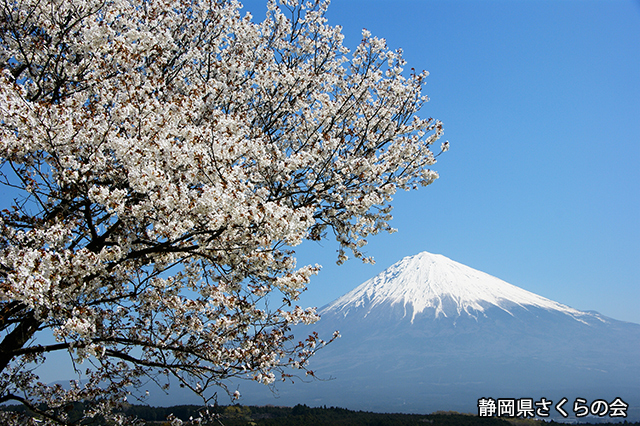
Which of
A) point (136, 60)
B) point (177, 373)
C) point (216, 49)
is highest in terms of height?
point (216, 49)

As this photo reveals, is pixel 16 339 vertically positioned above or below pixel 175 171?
below

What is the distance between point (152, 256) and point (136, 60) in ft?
12.0

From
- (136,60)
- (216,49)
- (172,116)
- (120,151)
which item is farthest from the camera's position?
(216,49)

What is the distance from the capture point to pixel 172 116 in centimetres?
638

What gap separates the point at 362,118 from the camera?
9.96m

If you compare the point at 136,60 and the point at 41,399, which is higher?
the point at 136,60

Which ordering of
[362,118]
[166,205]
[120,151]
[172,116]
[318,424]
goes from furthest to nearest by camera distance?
[318,424]
[362,118]
[172,116]
[120,151]
[166,205]

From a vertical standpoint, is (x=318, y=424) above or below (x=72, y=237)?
below

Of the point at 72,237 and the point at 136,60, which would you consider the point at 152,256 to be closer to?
the point at 72,237

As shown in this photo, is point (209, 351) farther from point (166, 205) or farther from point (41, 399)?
point (41, 399)

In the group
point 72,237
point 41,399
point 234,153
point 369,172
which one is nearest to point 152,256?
point 72,237

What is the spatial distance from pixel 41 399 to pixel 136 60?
7.54 meters

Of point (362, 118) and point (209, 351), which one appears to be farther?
point (362, 118)

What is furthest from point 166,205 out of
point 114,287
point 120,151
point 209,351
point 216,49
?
point 216,49
